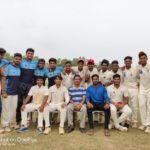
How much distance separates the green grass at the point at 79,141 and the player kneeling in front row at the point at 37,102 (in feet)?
0.93

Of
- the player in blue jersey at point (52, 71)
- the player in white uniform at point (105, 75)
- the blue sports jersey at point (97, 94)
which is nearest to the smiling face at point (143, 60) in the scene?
the player in white uniform at point (105, 75)

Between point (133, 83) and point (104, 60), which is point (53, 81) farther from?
point (133, 83)

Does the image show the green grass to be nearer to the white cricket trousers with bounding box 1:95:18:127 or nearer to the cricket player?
the white cricket trousers with bounding box 1:95:18:127

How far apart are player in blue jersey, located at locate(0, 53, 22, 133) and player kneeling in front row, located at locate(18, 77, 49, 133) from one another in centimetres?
35

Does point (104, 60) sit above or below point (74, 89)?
above

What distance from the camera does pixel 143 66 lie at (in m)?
8.13

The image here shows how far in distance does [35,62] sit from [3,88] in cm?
144

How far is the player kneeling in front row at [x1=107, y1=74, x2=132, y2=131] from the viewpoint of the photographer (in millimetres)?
7863

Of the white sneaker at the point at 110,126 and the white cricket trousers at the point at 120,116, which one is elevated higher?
the white cricket trousers at the point at 120,116

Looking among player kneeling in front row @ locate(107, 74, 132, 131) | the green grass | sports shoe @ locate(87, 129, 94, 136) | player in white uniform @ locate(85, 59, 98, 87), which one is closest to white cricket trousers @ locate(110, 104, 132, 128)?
player kneeling in front row @ locate(107, 74, 132, 131)

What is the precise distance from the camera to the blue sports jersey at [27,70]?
8000 mm

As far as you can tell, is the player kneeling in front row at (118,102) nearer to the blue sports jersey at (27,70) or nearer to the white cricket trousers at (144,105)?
the white cricket trousers at (144,105)

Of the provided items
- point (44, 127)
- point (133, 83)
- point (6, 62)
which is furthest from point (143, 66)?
point (6, 62)

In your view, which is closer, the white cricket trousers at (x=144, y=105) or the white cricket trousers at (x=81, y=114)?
the white cricket trousers at (x=81, y=114)
